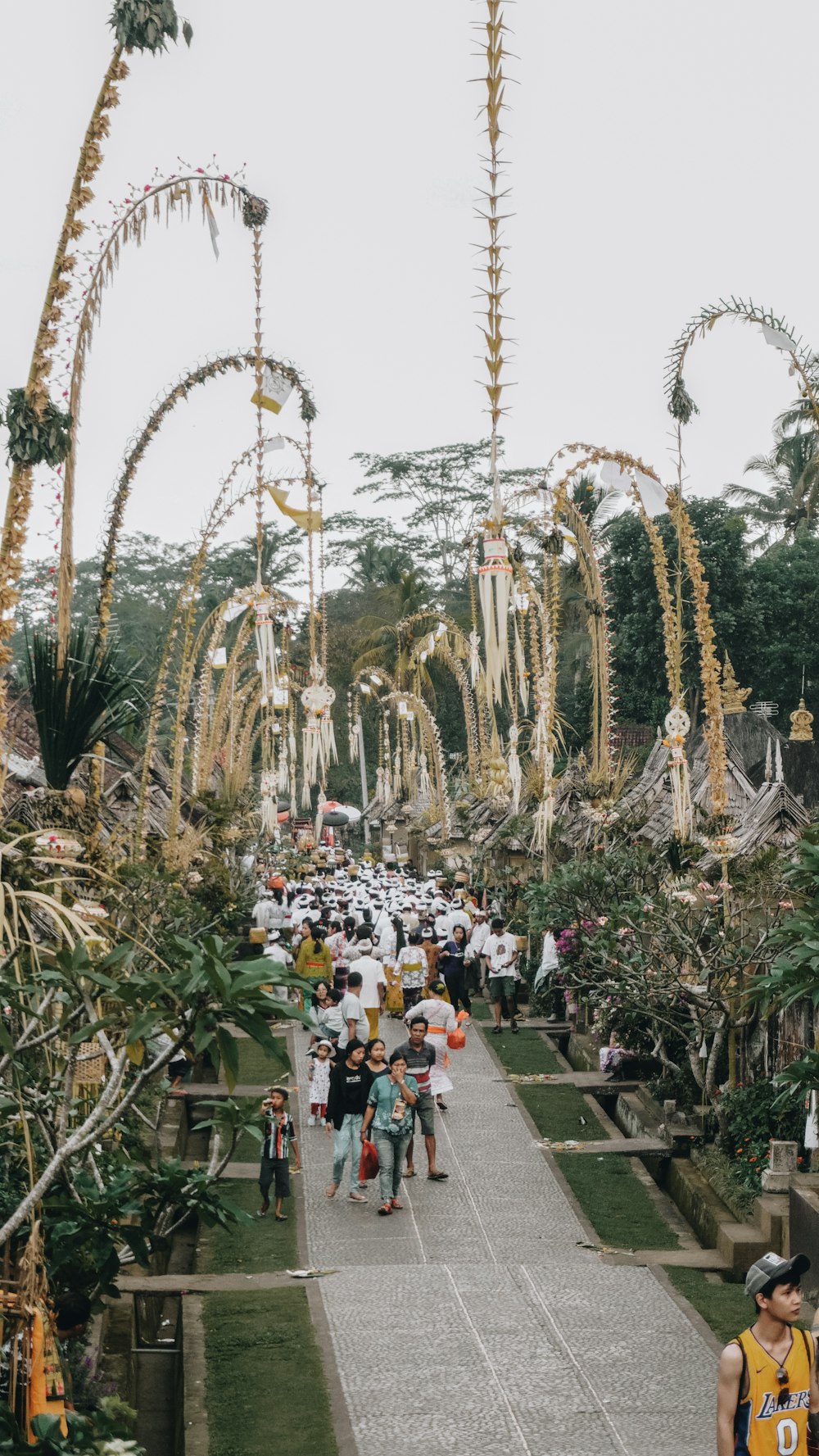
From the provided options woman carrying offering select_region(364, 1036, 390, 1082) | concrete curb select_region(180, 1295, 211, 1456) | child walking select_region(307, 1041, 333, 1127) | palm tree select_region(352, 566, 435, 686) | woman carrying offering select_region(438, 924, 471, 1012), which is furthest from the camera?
palm tree select_region(352, 566, 435, 686)

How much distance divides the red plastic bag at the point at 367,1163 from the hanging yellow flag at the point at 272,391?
7355 mm

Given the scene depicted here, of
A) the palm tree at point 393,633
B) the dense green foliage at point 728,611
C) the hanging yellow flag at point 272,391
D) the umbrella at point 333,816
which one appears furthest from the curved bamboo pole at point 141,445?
the palm tree at point 393,633

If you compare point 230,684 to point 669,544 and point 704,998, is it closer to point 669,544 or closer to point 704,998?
point 669,544

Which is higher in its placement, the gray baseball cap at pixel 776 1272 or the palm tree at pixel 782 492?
the palm tree at pixel 782 492

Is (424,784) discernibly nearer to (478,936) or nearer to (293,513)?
(478,936)

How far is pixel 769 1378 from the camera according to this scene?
16.5ft

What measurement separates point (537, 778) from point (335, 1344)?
52.1 ft

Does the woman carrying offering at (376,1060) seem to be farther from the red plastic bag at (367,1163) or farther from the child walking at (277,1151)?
the child walking at (277,1151)

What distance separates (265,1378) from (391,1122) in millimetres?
3329

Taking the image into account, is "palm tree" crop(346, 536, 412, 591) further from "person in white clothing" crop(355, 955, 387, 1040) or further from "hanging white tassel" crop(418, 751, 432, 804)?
"person in white clothing" crop(355, 955, 387, 1040)

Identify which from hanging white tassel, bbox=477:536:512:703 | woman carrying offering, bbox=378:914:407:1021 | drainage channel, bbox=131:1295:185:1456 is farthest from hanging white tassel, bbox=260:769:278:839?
drainage channel, bbox=131:1295:185:1456

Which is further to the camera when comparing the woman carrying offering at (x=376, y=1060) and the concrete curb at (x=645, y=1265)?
the woman carrying offering at (x=376, y=1060)

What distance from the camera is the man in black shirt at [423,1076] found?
41.1ft

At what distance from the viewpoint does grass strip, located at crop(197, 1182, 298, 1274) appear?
35.8ft
